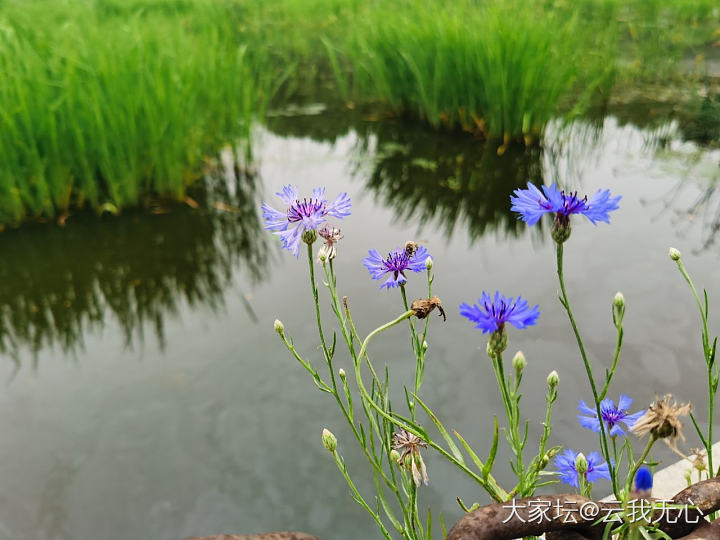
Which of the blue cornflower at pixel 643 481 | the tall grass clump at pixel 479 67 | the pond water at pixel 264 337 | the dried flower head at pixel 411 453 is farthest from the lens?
the tall grass clump at pixel 479 67

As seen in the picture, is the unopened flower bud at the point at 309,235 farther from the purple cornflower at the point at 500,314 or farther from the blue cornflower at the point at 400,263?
the purple cornflower at the point at 500,314

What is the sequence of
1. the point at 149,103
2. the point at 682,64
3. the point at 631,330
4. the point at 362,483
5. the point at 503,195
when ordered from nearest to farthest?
the point at 362,483
the point at 631,330
the point at 149,103
the point at 503,195
the point at 682,64

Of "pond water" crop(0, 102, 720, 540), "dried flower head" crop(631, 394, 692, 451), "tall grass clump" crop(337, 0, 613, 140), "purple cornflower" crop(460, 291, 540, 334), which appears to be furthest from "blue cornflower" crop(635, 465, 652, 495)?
"tall grass clump" crop(337, 0, 613, 140)

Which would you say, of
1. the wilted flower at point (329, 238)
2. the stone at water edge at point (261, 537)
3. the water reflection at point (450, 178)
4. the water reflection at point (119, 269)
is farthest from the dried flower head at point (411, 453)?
the water reflection at point (450, 178)

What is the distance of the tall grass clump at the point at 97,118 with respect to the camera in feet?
7.88

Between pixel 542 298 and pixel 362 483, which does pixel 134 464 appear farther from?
pixel 542 298

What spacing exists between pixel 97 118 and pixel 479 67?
6.66 ft

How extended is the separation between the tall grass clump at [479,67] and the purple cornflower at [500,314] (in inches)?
109

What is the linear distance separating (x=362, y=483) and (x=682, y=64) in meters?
5.35

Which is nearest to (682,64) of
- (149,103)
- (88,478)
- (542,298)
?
(542,298)

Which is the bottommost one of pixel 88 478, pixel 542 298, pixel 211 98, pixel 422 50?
pixel 88 478

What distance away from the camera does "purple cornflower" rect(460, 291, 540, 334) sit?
0.59 metres

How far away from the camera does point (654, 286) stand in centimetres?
202

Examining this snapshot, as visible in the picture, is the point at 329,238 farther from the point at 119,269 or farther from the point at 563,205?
the point at 119,269
